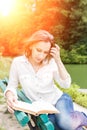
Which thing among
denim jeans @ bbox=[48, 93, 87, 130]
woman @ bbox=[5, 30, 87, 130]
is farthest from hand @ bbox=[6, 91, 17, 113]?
denim jeans @ bbox=[48, 93, 87, 130]

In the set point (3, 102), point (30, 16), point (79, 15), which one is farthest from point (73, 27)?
point (3, 102)

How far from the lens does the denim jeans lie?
8.59 feet

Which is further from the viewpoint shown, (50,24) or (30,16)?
(50,24)

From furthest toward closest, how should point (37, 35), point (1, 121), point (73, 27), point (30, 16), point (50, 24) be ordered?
1. point (73, 27)
2. point (50, 24)
3. point (30, 16)
4. point (1, 121)
5. point (37, 35)

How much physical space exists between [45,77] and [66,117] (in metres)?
0.27

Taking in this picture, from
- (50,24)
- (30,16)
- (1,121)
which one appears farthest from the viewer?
(50,24)

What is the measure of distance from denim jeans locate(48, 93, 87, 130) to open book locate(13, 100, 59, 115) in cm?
9

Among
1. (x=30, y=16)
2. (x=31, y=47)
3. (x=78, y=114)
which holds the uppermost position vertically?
(x=31, y=47)

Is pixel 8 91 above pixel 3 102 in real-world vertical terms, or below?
Result: above

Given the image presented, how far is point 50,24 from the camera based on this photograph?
1271cm

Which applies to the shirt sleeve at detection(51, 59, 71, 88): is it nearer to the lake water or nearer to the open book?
the open book

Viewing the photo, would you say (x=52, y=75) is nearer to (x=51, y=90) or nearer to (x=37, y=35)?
(x=51, y=90)

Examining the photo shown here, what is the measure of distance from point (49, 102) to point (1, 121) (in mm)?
1296

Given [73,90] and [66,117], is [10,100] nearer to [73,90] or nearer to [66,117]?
[66,117]
